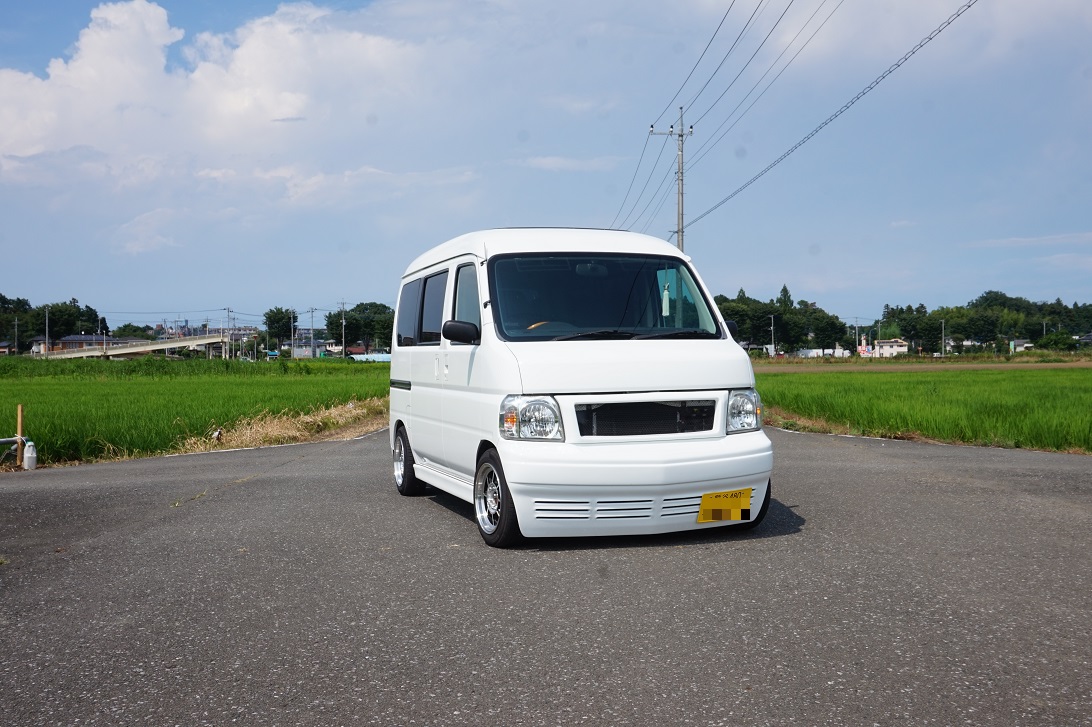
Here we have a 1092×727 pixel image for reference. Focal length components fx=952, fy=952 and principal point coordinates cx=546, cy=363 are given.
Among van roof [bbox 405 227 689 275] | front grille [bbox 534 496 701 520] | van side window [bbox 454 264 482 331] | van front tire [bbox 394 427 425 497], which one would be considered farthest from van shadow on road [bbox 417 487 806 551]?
van front tire [bbox 394 427 425 497]

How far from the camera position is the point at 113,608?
480cm

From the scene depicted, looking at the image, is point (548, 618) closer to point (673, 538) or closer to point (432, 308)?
point (673, 538)

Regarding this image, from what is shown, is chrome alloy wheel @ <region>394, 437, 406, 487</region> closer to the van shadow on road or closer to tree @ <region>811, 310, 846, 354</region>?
the van shadow on road

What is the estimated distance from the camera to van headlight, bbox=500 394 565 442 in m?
5.84

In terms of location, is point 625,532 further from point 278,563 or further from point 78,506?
point 78,506

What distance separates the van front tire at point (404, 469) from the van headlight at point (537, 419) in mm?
2743

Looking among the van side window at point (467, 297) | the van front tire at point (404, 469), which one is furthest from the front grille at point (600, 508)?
the van front tire at point (404, 469)

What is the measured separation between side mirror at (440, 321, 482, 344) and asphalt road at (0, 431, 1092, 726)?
1.37 meters

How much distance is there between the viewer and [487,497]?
6336 mm

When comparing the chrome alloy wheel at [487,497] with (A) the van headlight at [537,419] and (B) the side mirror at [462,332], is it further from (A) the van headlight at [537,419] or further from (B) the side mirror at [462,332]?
(B) the side mirror at [462,332]

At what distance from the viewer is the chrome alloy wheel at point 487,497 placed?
6188 mm

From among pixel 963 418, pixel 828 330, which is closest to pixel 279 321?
pixel 828 330

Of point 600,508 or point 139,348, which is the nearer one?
point 600,508

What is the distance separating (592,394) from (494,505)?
103 centimetres
